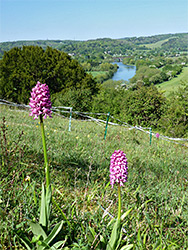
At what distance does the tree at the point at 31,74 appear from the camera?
2902 centimetres

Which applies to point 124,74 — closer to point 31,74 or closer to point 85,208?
point 31,74

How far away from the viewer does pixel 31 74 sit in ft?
97.6

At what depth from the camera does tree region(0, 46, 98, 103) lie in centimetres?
2902

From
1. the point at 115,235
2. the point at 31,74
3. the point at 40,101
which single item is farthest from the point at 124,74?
the point at 115,235

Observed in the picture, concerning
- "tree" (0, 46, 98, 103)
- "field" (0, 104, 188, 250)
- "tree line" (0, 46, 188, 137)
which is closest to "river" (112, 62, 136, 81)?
"tree line" (0, 46, 188, 137)

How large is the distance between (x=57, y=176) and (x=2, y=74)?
30.7m

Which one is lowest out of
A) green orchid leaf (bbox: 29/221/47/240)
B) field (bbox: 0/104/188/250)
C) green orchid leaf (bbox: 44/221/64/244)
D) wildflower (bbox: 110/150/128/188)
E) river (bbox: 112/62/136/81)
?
field (bbox: 0/104/188/250)

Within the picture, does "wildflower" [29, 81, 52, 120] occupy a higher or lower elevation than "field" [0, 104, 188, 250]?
higher

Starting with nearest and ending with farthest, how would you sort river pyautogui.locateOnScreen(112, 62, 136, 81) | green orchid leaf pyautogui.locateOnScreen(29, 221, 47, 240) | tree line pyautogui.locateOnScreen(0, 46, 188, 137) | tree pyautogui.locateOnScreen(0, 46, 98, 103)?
green orchid leaf pyautogui.locateOnScreen(29, 221, 47, 240), tree line pyautogui.locateOnScreen(0, 46, 188, 137), tree pyautogui.locateOnScreen(0, 46, 98, 103), river pyautogui.locateOnScreen(112, 62, 136, 81)

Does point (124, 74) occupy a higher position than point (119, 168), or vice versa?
point (124, 74)

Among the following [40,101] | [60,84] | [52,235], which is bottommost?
[52,235]

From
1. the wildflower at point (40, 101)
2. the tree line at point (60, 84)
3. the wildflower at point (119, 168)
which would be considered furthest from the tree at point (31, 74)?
the wildflower at point (119, 168)

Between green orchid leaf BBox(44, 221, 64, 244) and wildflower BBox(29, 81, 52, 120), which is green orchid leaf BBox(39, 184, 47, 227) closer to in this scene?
green orchid leaf BBox(44, 221, 64, 244)

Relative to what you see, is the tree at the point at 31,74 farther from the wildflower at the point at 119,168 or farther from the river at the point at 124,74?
the river at the point at 124,74
